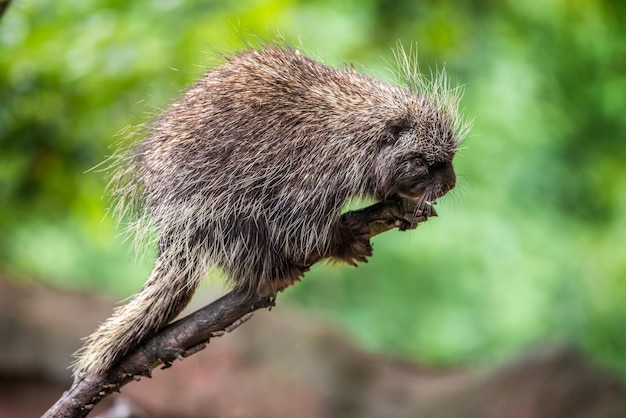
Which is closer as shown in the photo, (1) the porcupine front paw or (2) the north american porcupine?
(2) the north american porcupine

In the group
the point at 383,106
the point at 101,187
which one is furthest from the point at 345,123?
the point at 101,187

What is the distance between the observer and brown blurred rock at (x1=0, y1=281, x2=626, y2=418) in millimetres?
5066

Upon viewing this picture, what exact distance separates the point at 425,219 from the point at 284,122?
1.56ft

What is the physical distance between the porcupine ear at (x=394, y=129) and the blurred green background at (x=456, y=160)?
145 centimetres

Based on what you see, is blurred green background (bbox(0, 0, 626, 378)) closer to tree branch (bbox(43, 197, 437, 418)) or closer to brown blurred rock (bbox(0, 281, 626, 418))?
brown blurred rock (bbox(0, 281, 626, 418))

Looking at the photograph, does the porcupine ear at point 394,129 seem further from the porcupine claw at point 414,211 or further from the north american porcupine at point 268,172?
the porcupine claw at point 414,211

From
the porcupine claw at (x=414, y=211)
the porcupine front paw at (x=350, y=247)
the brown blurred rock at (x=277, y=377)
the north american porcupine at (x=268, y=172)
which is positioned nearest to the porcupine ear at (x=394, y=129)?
the north american porcupine at (x=268, y=172)

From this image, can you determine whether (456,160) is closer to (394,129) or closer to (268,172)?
(394,129)

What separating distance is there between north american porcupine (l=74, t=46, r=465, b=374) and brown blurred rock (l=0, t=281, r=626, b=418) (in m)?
3.21

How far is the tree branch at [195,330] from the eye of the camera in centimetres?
218

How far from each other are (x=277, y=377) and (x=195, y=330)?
140 inches

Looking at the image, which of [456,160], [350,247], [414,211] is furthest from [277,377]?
[414,211]

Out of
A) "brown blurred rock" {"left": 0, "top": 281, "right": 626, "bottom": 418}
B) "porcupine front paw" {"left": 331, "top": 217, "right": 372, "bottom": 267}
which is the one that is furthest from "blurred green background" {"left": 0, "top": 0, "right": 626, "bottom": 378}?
"porcupine front paw" {"left": 331, "top": 217, "right": 372, "bottom": 267}

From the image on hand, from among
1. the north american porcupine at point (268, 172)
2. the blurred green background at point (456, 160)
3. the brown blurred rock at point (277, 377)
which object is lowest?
the north american porcupine at point (268, 172)
